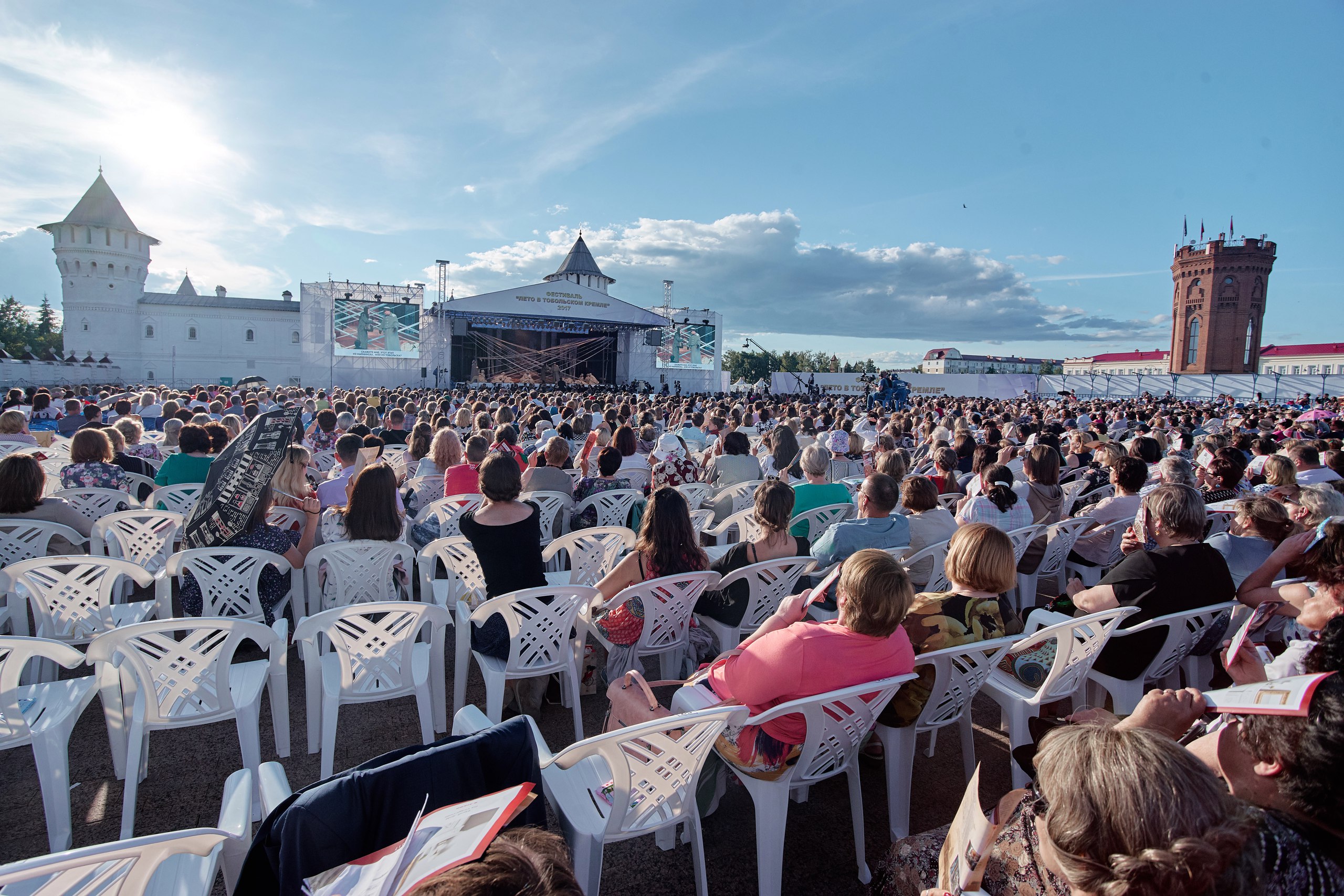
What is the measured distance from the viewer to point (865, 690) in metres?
1.90

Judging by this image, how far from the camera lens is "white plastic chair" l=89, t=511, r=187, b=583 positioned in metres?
3.96

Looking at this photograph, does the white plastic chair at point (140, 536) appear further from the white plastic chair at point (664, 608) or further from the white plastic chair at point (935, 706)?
the white plastic chair at point (935, 706)

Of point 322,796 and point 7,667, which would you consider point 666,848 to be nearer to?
point 322,796

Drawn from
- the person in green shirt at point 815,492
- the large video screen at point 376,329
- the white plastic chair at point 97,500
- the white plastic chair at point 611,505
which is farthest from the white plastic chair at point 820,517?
the large video screen at point 376,329

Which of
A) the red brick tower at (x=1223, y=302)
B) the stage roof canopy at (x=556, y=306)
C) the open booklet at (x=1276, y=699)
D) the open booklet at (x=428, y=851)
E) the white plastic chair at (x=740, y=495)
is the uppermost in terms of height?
the red brick tower at (x=1223, y=302)

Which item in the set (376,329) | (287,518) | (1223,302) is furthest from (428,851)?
(1223,302)

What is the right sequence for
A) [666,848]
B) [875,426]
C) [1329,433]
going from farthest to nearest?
[875,426]
[1329,433]
[666,848]

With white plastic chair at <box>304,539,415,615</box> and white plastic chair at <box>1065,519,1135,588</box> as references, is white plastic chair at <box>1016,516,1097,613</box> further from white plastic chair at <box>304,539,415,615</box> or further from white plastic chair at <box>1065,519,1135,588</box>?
white plastic chair at <box>304,539,415,615</box>

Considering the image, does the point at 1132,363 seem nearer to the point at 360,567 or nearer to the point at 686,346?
the point at 686,346

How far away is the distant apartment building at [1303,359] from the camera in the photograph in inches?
1861

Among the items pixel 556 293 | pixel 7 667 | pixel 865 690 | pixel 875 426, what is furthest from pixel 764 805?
pixel 556 293

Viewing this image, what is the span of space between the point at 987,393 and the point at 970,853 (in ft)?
109

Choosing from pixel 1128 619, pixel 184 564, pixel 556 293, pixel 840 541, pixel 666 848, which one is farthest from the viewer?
pixel 556 293

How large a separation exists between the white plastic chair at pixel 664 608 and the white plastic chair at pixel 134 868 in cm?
162
